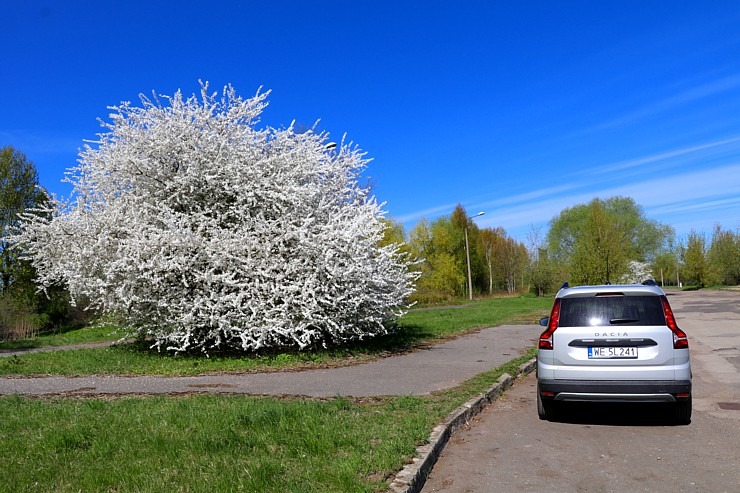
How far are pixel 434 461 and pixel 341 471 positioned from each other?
4.10 feet

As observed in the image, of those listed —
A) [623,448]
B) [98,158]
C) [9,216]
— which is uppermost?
[9,216]

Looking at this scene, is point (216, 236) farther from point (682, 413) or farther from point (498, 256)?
point (498, 256)

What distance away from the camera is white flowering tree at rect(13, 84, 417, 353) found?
38.5 ft

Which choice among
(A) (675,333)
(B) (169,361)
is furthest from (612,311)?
(B) (169,361)

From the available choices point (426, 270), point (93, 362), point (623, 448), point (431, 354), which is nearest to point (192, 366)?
point (93, 362)

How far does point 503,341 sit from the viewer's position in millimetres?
16531

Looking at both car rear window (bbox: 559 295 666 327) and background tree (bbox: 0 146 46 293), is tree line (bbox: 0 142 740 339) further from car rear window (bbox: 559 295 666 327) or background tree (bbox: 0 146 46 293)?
car rear window (bbox: 559 295 666 327)

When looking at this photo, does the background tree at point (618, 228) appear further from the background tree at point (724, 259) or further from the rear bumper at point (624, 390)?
the rear bumper at point (624, 390)

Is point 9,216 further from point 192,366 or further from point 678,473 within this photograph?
point 678,473

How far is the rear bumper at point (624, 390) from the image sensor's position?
6.37m

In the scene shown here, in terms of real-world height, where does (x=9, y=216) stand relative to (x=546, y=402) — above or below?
above

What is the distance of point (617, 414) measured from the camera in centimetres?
742

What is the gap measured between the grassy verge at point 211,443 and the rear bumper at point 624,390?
1545 mm

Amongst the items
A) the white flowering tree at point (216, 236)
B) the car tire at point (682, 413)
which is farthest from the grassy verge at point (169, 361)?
the car tire at point (682, 413)
